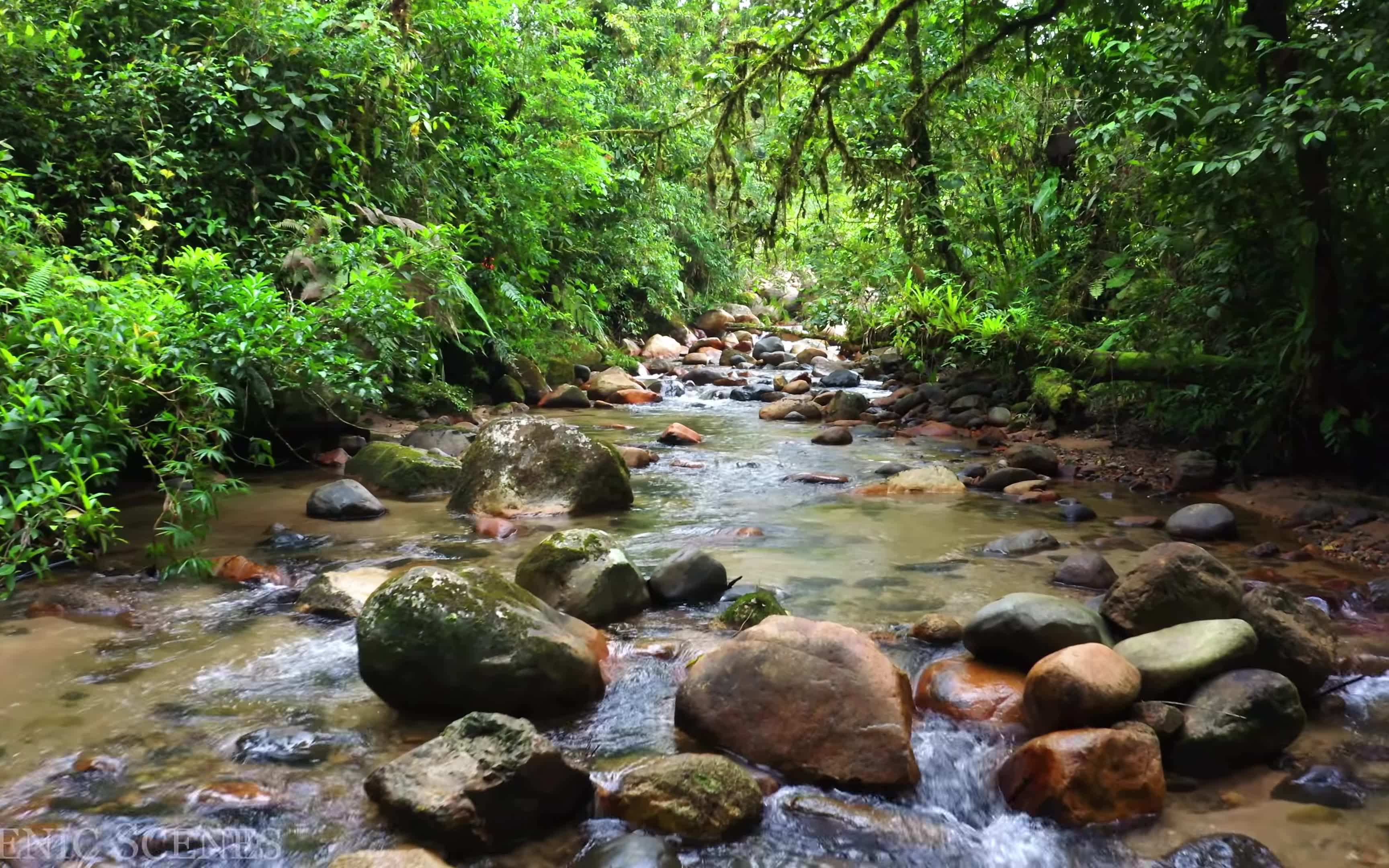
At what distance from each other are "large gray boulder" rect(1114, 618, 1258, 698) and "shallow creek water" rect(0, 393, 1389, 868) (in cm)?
37

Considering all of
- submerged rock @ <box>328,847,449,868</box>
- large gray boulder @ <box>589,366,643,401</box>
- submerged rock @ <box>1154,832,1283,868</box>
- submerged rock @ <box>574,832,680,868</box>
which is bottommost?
submerged rock @ <box>1154,832,1283,868</box>

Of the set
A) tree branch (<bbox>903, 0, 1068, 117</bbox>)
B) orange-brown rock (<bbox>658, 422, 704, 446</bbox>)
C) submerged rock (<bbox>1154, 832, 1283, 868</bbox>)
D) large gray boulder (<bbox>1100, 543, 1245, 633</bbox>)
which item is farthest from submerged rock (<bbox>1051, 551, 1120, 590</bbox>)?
orange-brown rock (<bbox>658, 422, 704, 446</bbox>)

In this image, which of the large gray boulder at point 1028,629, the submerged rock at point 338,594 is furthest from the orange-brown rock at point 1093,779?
the submerged rock at point 338,594

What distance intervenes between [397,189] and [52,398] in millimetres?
5579

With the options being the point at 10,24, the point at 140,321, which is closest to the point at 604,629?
the point at 140,321

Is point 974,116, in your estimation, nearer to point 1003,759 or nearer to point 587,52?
point 587,52

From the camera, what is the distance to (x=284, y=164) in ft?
26.8

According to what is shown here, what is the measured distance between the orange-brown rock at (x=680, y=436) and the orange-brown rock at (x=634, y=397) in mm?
3393

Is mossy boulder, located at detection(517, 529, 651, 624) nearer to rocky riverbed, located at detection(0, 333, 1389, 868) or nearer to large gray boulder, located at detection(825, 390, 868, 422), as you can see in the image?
rocky riverbed, located at detection(0, 333, 1389, 868)

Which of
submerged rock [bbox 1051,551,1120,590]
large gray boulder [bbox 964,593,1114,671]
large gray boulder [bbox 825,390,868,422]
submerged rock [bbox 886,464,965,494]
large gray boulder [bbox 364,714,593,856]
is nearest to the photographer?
large gray boulder [bbox 364,714,593,856]

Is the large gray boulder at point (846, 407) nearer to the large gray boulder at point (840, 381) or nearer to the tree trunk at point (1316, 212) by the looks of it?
the large gray boulder at point (840, 381)

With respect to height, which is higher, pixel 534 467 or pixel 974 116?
pixel 974 116

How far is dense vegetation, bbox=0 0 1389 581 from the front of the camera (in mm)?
4910

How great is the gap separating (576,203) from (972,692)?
421 inches
